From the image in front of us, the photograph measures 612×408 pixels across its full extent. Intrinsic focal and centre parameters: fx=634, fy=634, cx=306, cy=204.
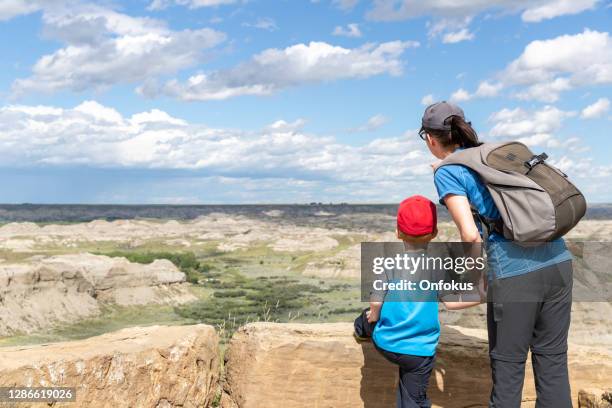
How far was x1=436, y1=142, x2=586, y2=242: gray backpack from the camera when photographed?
10.8 feet

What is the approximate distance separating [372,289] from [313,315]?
85.6ft

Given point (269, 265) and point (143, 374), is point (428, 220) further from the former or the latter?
point (269, 265)

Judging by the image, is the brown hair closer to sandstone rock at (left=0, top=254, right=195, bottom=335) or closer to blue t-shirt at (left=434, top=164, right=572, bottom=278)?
blue t-shirt at (left=434, top=164, right=572, bottom=278)

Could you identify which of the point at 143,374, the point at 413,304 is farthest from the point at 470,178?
the point at 143,374

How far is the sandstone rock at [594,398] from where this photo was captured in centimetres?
461

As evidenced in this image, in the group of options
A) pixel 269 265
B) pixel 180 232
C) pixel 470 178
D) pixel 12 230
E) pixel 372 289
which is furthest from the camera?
pixel 180 232

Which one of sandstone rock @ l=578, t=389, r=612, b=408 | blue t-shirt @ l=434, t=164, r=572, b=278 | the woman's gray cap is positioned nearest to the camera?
blue t-shirt @ l=434, t=164, r=572, b=278

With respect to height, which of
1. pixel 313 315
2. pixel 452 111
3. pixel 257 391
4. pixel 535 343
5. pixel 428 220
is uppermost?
pixel 452 111

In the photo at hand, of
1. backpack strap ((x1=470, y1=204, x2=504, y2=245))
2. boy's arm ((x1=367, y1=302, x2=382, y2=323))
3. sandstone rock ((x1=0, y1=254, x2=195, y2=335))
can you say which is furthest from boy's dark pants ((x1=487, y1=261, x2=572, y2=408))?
sandstone rock ((x1=0, y1=254, x2=195, y2=335))

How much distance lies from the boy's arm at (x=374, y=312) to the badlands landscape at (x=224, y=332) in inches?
34.8

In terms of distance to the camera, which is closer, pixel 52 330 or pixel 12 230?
pixel 52 330

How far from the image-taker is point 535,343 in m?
3.74

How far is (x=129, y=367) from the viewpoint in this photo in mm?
4676

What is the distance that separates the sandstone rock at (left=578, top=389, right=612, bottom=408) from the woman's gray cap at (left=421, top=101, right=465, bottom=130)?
2472 millimetres
